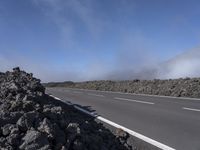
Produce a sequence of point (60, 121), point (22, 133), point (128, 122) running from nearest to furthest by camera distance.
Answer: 1. point (22, 133)
2. point (60, 121)
3. point (128, 122)

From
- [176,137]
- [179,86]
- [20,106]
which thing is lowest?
[176,137]

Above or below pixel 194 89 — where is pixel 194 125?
below

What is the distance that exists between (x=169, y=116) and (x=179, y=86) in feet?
44.6

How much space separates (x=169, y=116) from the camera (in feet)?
43.5

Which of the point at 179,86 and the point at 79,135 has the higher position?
the point at 179,86

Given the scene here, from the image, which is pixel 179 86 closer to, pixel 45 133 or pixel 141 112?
pixel 141 112

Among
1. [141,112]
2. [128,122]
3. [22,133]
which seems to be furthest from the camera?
A: [141,112]

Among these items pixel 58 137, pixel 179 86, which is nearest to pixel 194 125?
pixel 58 137

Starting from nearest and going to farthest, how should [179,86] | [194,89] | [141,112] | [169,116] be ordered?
A: [169,116] → [141,112] → [194,89] → [179,86]

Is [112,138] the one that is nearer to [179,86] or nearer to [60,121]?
[60,121]

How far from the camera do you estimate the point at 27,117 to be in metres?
7.17

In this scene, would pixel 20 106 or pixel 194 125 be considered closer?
pixel 20 106

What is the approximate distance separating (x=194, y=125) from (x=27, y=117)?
5.63 meters

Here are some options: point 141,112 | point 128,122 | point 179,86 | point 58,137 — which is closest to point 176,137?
point 128,122
